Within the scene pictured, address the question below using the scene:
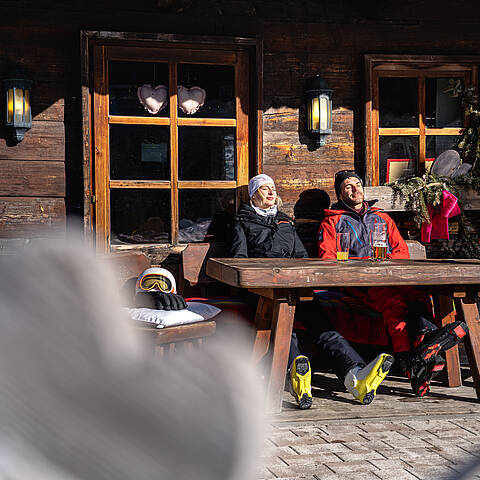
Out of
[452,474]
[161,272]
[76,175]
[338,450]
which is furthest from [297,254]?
[452,474]

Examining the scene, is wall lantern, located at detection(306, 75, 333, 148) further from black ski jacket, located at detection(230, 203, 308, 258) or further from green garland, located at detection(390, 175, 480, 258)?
black ski jacket, located at detection(230, 203, 308, 258)

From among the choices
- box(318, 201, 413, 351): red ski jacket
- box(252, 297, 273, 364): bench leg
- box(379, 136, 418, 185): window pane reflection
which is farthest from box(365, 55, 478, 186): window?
box(252, 297, 273, 364): bench leg

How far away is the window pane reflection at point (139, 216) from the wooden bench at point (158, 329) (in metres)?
0.23

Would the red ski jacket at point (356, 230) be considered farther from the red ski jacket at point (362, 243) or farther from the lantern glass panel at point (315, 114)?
the lantern glass panel at point (315, 114)

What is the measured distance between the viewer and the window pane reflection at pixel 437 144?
5.80m

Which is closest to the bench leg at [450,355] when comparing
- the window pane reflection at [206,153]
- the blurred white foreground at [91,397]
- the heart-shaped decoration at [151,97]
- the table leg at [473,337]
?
the table leg at [473,337]

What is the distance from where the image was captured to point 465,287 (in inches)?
160

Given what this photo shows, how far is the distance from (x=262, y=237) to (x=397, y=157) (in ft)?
5.18

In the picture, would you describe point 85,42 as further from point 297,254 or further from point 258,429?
point 258,429

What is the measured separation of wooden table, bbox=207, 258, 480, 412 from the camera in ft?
11.9

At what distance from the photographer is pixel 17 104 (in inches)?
193

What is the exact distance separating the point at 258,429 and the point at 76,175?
491 cm

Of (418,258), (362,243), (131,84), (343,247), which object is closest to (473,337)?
(343,247)

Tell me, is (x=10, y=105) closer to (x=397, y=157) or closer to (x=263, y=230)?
(x=263, y=230)
